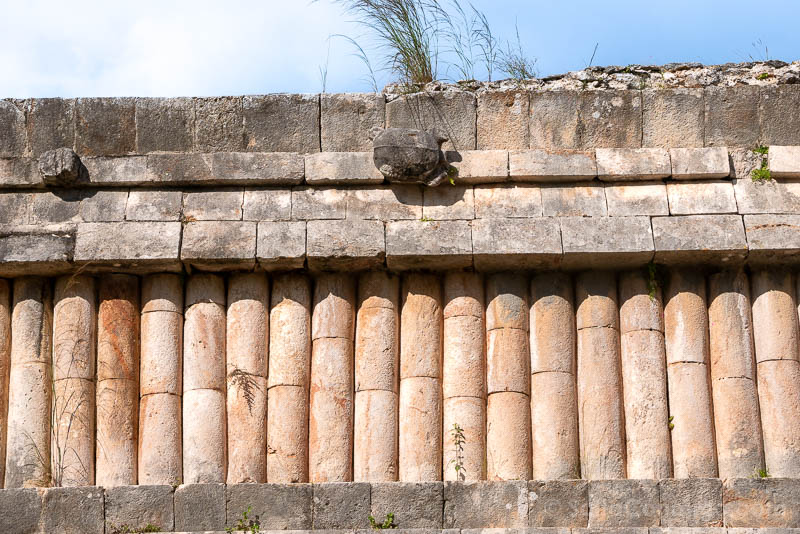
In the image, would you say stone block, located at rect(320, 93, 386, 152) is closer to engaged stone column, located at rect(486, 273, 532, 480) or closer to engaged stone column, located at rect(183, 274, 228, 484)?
engaged stone column, located at rect(183, 274, 228, 484)

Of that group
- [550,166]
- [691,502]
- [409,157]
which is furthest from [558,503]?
[409,157]

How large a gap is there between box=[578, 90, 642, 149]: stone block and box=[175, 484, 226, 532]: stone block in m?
4.49

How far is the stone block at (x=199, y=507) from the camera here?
443 inches

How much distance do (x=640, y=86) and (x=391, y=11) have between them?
2.57 metres

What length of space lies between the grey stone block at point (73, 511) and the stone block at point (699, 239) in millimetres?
5168

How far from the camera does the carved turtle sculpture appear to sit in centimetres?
1229

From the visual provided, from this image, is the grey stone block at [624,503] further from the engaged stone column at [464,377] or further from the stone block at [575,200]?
the stone block at [575,200]

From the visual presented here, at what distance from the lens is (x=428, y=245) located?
477 inches

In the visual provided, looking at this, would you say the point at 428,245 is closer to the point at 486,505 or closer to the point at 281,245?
the point at 281,245

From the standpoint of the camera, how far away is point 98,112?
12781mm

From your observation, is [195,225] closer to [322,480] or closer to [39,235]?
[39,235]

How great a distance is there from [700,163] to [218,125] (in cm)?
435

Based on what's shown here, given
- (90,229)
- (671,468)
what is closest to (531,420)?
(671,468)

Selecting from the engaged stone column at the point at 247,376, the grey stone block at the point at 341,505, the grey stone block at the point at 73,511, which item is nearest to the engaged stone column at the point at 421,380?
the grey stone block at the point at 341,505
